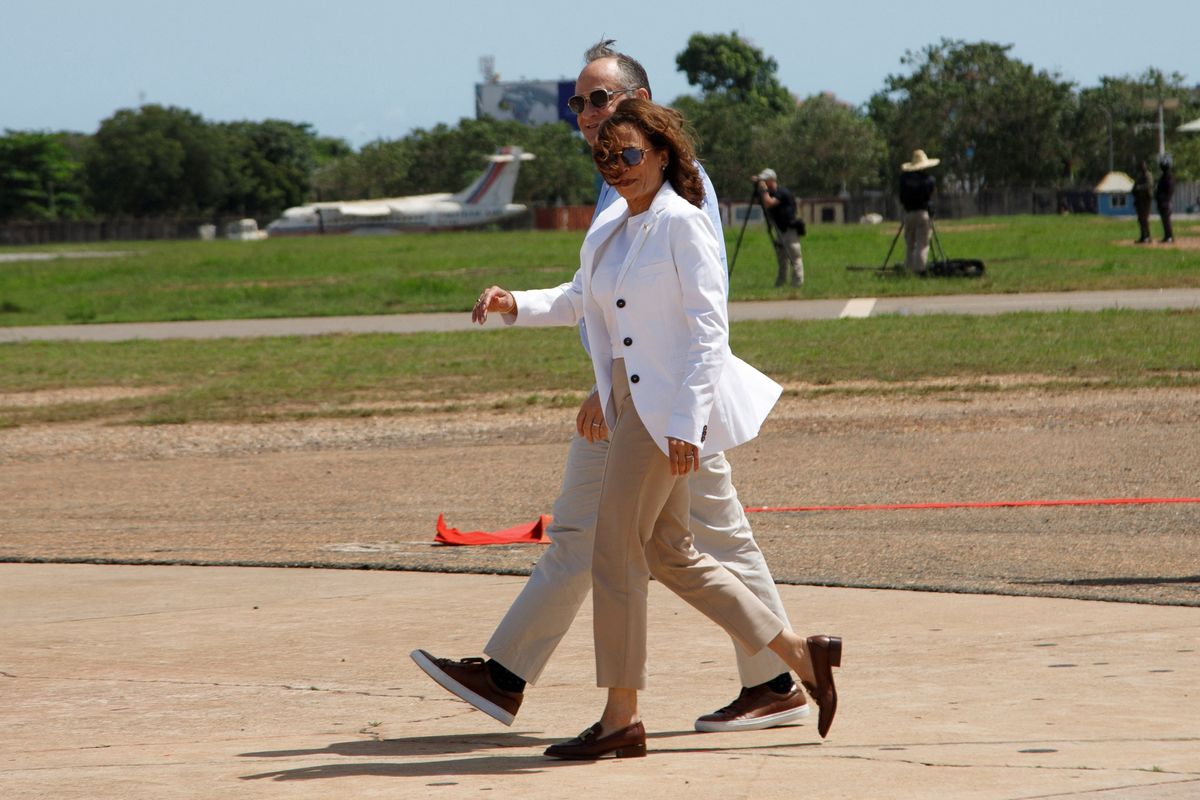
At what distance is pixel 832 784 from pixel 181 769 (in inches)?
64.6

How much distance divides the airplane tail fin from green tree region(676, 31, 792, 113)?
71700 millimetres

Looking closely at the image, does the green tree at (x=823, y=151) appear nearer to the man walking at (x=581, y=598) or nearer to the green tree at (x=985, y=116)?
the green tree at (x=985, y=116)

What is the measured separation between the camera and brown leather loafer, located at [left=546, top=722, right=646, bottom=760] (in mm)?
4441

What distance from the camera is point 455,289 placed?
30812mm

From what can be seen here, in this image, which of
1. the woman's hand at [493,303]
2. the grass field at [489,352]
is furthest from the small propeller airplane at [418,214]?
the woman's hand at [493,303]

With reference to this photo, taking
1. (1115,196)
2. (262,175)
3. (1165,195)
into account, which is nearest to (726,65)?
(262,175)

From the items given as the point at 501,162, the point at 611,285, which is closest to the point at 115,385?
the point at 611,285

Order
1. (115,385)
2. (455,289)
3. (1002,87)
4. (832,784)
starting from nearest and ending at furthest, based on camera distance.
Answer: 1. (832,784)
2. (115,385)
3. (455,289)
4. (1002,87)

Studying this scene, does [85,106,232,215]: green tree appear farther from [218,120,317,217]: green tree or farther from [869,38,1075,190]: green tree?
[869,38,1075,190]: green tree

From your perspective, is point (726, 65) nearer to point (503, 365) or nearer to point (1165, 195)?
point (1165, 195)


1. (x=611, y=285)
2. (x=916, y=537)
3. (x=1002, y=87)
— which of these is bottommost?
(x=916, y=537)

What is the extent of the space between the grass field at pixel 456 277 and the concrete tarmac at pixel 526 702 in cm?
1820

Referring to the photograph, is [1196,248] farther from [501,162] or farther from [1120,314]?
[501,162]

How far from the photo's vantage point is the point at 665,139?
15.0 ft
